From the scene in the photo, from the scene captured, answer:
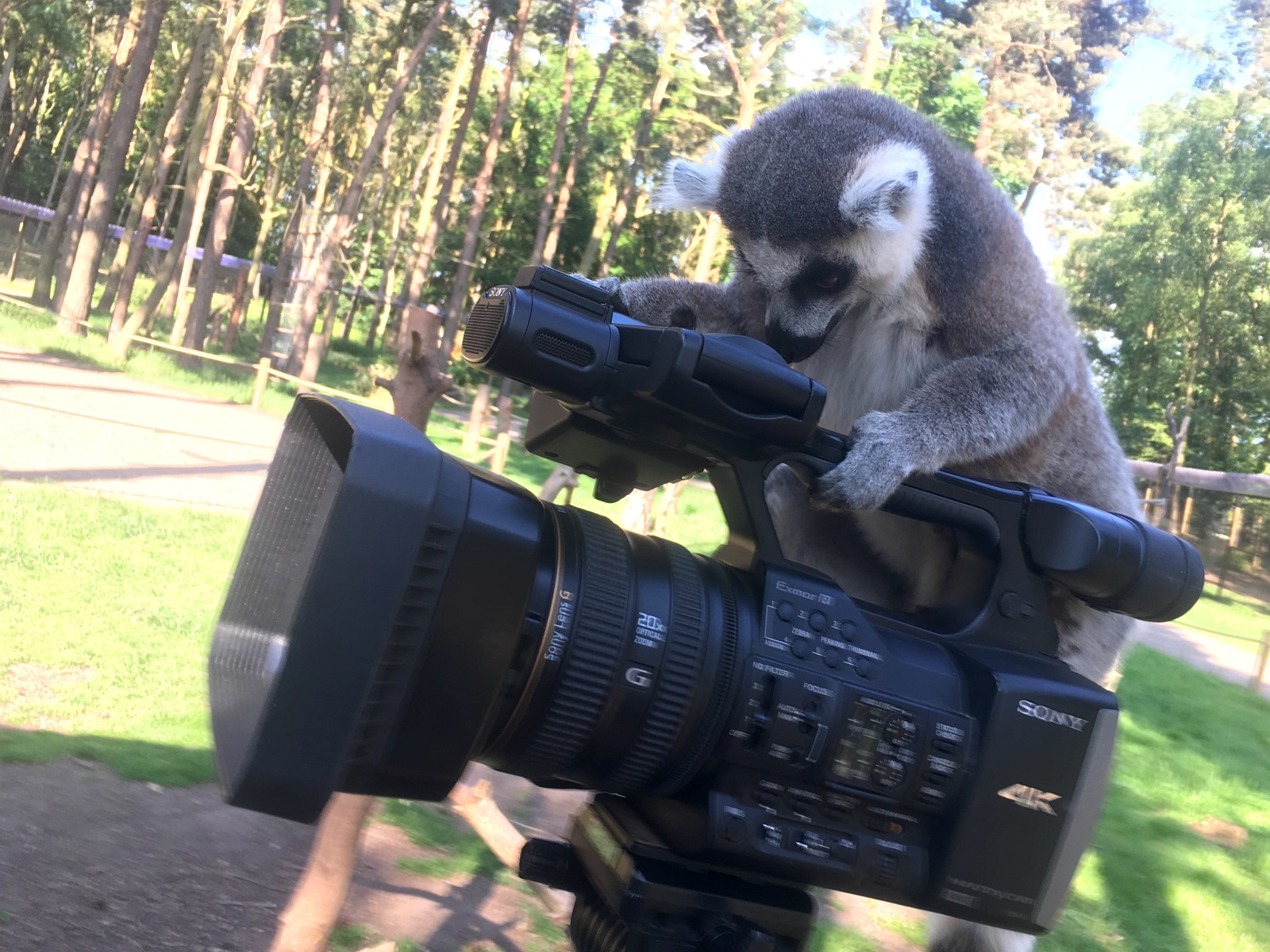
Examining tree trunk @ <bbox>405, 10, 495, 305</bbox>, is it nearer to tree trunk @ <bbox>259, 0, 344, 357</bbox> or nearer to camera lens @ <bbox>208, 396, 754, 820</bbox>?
tree trunk @ <bbox>259, 0, 344, 357</bbox>

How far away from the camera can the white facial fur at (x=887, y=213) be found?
90.8 inches

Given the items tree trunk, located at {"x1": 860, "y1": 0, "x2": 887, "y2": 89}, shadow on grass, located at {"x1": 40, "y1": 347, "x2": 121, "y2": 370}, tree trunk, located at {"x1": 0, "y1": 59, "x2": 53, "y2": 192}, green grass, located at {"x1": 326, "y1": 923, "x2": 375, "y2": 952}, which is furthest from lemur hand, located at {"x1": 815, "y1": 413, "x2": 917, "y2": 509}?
tree trunk, located at {"x1": 0, "y1": 59, "x2": 53, "y2": 192}

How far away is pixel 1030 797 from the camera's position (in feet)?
4.88

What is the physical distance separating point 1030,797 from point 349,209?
1715cm

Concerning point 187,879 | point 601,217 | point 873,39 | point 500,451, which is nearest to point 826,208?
point 187,879

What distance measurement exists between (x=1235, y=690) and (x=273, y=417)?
453 inches

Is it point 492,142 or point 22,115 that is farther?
point 22,115

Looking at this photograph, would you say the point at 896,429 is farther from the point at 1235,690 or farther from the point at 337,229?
the point at 337,229

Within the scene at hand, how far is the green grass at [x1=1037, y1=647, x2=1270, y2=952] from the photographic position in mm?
4816

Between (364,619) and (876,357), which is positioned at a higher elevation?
(876,357)

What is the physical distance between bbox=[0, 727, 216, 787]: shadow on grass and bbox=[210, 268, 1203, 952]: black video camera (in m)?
3.39

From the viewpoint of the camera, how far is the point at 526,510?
1249 millimetres

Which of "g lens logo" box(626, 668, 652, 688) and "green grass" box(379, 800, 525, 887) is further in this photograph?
"green grass" box(379, 800, 525, 887)

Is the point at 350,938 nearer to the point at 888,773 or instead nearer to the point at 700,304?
the point at 700,304
